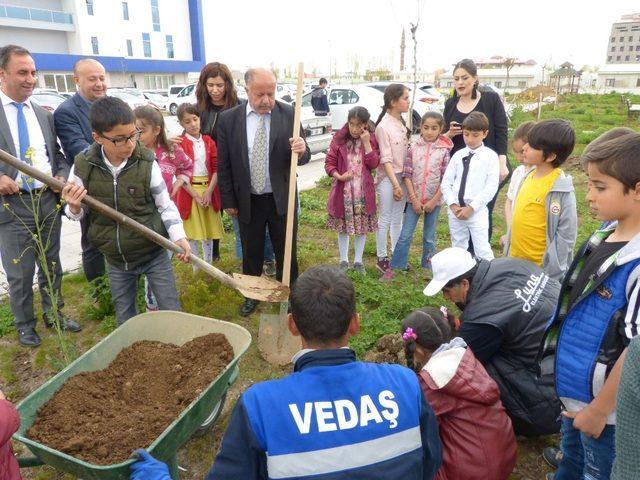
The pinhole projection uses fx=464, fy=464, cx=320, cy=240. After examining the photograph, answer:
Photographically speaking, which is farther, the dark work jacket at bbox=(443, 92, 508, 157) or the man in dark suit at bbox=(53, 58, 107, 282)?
the dark work jacket at bbox=(443, 92, 508, 157)

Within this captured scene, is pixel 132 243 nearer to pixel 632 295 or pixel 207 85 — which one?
pixel 207 85

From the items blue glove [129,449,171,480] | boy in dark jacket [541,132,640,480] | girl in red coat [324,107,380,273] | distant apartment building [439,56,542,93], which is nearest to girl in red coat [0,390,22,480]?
blue glove [129,449,171,480]

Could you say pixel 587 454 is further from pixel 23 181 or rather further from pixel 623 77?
pixel 623 77

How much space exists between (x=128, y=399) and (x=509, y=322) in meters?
1.89

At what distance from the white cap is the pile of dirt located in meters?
0.88

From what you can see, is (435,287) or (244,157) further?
(244,157)

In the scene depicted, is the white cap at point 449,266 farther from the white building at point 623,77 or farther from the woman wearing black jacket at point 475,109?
the white building at point 623,77

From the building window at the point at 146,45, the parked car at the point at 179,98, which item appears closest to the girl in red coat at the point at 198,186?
the parked car at the point at 179,98

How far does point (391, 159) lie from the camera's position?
4363 millimetres

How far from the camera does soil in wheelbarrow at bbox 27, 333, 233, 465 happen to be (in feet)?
6.12

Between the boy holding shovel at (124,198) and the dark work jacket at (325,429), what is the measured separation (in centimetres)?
173

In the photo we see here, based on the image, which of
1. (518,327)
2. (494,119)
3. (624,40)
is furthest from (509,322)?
(624,40)

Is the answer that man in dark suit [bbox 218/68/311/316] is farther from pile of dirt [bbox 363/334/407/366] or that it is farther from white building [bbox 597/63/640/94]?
white building [bbox 597/63/640/94]

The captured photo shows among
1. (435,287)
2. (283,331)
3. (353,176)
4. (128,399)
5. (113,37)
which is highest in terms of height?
(113,37)
